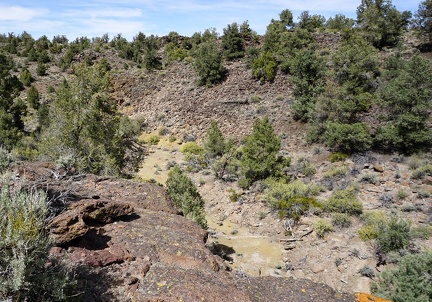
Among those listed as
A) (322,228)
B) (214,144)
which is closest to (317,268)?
(322,228)

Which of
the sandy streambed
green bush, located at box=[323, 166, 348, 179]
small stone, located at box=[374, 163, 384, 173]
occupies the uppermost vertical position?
small stone, located at box=[374, 163, 384, 173]

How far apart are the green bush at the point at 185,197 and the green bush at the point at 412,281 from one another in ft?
23.9

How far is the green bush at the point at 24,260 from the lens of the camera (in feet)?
12.6

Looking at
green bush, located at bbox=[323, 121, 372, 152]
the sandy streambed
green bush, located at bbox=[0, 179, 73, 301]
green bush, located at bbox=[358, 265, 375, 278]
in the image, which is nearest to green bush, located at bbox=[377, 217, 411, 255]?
green bush, located at bbox=[358, 265, 375, 278]

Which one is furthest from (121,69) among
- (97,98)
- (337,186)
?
(337,186)

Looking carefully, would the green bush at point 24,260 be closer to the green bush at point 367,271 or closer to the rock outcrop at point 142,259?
the rock outcrop at point 142,259

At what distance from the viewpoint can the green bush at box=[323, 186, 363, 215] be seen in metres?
15.8

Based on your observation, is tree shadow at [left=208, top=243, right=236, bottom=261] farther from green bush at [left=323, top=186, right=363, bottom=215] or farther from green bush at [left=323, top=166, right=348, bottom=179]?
green bush at [left=323, top=166, right=348, bottom=179]

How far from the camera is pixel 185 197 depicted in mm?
14281

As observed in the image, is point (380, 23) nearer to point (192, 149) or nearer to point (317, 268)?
point (192, 149)

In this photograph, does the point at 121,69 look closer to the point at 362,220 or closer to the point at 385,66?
the point at 385,66

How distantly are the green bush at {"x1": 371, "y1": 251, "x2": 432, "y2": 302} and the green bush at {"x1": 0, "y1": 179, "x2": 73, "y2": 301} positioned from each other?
28.9 feet

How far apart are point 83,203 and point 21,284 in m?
3.81

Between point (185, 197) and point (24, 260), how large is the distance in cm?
1038
